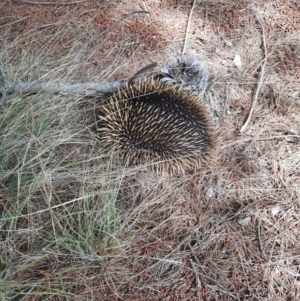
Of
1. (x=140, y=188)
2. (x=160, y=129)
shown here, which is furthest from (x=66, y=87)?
(x=140, y=188)

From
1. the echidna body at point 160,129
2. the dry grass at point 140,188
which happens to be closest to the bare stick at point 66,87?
the dry grass at point 140,188

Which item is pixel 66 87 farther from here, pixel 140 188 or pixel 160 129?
pixel 140 188

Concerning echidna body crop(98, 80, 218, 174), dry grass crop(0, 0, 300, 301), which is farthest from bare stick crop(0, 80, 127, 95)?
echidna body crop(98, 80, 218, 174)

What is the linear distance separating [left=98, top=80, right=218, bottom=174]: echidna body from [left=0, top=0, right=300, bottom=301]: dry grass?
0.37 feet

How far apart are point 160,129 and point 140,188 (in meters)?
0.39

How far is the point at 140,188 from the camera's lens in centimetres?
227

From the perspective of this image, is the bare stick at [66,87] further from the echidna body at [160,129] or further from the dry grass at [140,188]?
the echidna body at [160,129]

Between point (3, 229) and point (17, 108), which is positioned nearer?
point (3, 229)

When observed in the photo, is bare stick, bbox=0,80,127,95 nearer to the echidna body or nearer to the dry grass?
the dry grass

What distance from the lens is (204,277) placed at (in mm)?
1973

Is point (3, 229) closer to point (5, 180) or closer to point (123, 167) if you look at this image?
point (5, 180)

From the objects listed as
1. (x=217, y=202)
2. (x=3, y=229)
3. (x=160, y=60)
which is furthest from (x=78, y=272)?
(x=160, y=60)

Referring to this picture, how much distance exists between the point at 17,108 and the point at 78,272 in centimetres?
102

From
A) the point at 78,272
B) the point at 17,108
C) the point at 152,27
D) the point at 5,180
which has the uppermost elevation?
the point at 152,27
